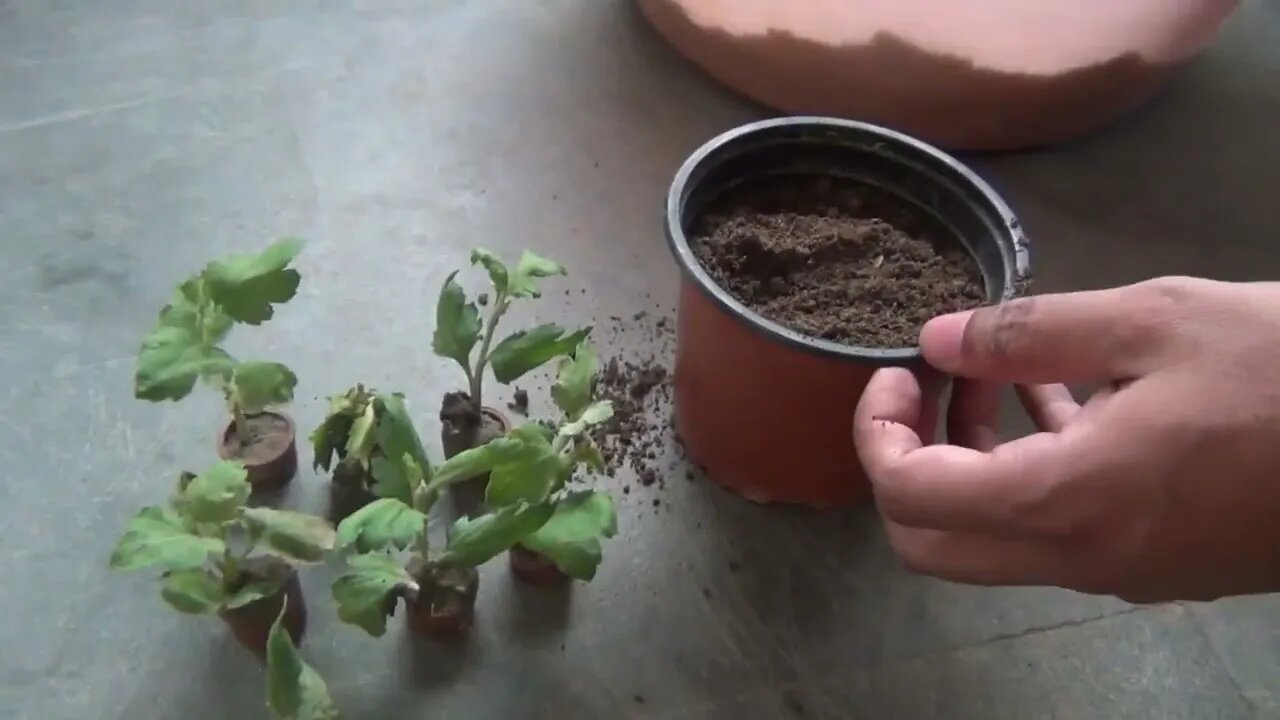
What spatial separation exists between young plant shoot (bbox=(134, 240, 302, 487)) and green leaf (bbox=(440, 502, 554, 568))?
0.52 ft

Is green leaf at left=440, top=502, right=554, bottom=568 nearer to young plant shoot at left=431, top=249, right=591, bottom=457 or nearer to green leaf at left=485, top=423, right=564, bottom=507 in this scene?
green leaf at left=485, top=423, right=564, bottom=507

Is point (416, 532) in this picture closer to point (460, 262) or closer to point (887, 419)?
point (887, 419)

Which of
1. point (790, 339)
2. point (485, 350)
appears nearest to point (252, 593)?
point (485, 350)

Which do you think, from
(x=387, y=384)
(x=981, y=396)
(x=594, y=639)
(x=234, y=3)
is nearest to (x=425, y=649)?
(x=594, y=639)

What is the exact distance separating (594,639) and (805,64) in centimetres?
62

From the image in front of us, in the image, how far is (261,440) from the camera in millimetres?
887

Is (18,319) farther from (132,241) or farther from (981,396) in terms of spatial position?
(981,396)

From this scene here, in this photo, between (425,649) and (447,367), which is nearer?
(425,649)

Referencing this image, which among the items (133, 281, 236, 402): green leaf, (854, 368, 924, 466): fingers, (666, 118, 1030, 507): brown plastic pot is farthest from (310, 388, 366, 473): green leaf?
(854, 368, 924, 466): fingers

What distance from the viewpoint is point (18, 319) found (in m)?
0.99

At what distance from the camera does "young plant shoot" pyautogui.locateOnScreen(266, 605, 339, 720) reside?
0.65 m

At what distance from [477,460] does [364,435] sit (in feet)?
0.43

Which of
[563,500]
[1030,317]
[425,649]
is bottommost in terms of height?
[425,649]

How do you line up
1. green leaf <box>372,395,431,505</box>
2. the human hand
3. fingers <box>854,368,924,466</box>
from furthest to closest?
green leaf <box>372,395,431,505</box> < fingers <box>854,368,924,466</box> < the human hand
